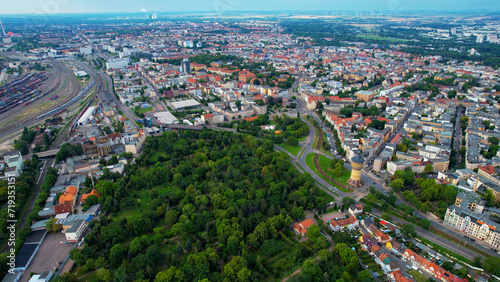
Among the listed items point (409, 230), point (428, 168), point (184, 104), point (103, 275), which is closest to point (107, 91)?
point (184, 104)

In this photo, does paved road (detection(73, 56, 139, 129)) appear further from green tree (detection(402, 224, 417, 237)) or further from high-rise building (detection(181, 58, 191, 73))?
green tree (detection(402, 224, 417, 237))

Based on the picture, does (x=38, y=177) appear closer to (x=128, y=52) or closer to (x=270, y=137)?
(x=270, y=137)

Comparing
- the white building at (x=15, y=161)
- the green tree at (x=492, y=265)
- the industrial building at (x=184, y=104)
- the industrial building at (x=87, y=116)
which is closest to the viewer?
the green tree at (x=492, y=265)

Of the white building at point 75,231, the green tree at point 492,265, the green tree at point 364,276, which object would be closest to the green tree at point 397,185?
the green tree at point 492,265

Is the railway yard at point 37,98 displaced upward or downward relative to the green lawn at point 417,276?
upward

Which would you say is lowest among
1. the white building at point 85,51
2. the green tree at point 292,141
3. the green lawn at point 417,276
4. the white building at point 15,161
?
the green lawn at point 417,276

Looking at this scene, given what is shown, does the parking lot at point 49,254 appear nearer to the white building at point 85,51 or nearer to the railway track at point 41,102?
the railway track at point 41,102

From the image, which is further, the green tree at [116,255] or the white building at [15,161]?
the white building at [15,161]
